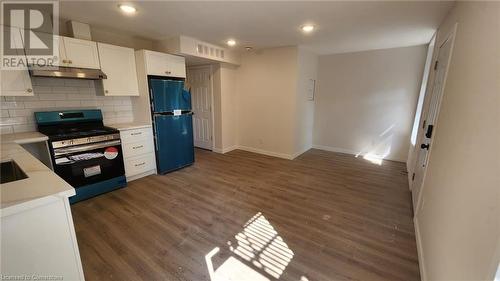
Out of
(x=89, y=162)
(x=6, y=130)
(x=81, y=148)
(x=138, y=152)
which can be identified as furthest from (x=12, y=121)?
(x=138, y=152)

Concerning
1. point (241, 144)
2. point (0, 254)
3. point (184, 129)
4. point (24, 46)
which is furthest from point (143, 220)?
point (241, 144)

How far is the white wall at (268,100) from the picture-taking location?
13.9 ft

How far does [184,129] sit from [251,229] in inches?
92.1

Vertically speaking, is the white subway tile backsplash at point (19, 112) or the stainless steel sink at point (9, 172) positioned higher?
the white subway tile backsplash at point (19, 112)

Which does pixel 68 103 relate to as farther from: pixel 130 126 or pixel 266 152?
pixel 266 152

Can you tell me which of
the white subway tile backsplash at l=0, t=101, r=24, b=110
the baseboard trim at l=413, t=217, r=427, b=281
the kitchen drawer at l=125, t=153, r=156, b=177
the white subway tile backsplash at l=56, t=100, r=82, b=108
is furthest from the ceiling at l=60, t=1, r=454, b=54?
the baseboard trim at l=413, t=217, r=427, b=281

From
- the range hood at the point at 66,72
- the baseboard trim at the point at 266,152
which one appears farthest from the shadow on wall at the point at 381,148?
the range hood at the point at 66,72

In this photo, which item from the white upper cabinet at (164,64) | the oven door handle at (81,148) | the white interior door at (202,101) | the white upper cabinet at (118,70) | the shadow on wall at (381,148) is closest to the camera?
the oven door handle at (81,148)

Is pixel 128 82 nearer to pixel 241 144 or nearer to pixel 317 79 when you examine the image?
pixel 241 144

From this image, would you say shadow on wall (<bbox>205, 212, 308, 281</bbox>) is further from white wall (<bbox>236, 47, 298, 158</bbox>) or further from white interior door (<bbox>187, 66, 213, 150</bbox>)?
white interior door (<bbox>187, 66, 213, 150</bbox>)

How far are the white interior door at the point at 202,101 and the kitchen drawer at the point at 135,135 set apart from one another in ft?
5.76

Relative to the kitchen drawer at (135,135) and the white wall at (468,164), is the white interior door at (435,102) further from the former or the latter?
the kitchen drawer at (135,135)

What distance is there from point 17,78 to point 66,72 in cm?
45

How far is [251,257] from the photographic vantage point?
187cm
